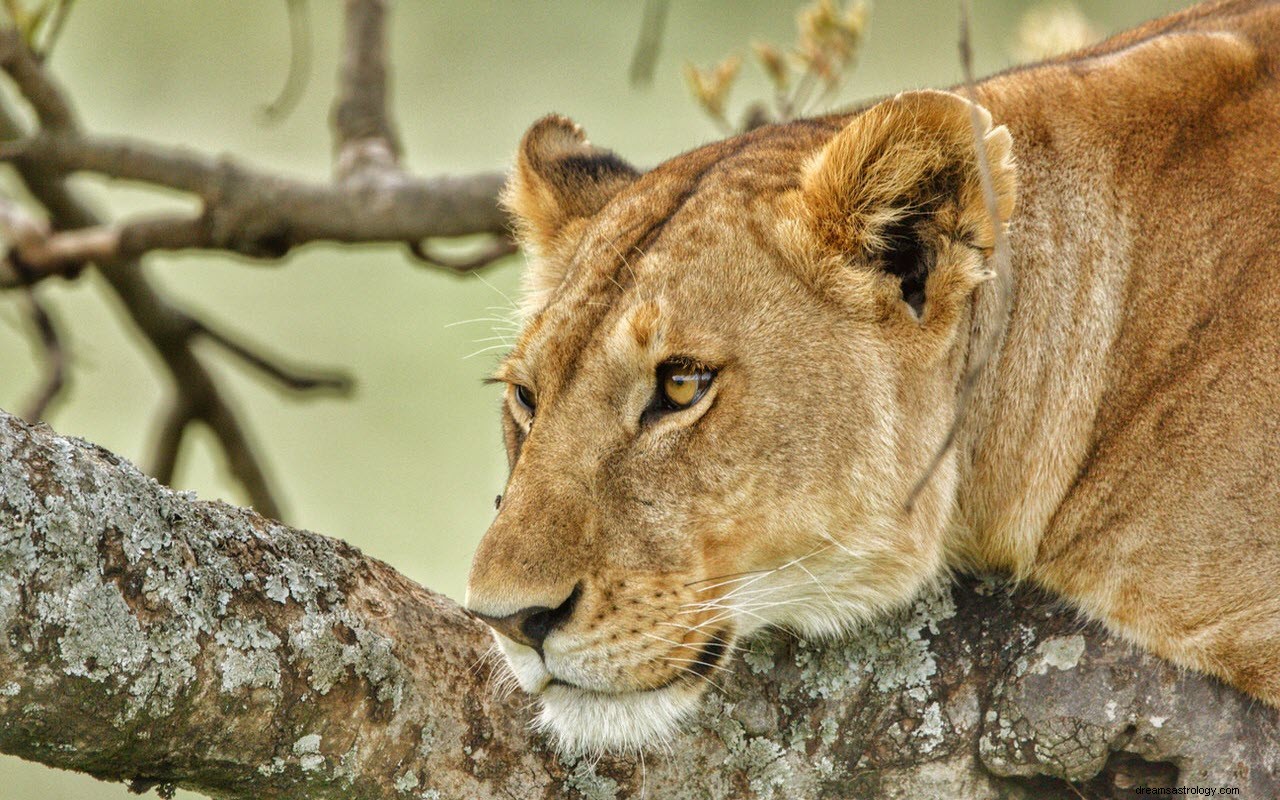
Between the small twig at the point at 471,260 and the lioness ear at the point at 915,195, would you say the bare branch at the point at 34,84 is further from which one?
the lioness ear at the point at 915,195

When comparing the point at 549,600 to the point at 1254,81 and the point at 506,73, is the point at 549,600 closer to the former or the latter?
the point at 1254,81

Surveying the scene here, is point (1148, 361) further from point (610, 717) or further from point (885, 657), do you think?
point (610, 717)

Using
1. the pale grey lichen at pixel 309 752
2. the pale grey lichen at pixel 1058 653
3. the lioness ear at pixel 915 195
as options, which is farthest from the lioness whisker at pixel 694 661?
the lioness ear at pixel 915 195

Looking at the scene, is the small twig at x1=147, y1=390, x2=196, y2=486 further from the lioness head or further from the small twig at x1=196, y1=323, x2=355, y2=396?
the lioness head

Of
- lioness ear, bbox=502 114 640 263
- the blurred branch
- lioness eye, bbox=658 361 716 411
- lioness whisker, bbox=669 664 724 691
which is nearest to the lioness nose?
lioness whisker, bbox=669 664 724 691

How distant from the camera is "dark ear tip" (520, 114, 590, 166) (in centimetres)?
464

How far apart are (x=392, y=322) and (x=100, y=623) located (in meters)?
10.9

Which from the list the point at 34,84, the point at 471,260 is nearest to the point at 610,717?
the point at 471,260

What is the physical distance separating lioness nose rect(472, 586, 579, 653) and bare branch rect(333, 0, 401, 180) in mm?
3488

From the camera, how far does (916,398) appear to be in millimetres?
3641

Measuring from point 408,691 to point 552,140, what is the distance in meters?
2.24

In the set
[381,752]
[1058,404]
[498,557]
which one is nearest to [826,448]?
[1058,404]

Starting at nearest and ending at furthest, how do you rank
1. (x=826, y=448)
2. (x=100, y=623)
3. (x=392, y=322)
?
(x=100, y=623) → (x=826, y=448) → (x=392, y=322)

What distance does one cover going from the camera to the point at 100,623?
104 inches
